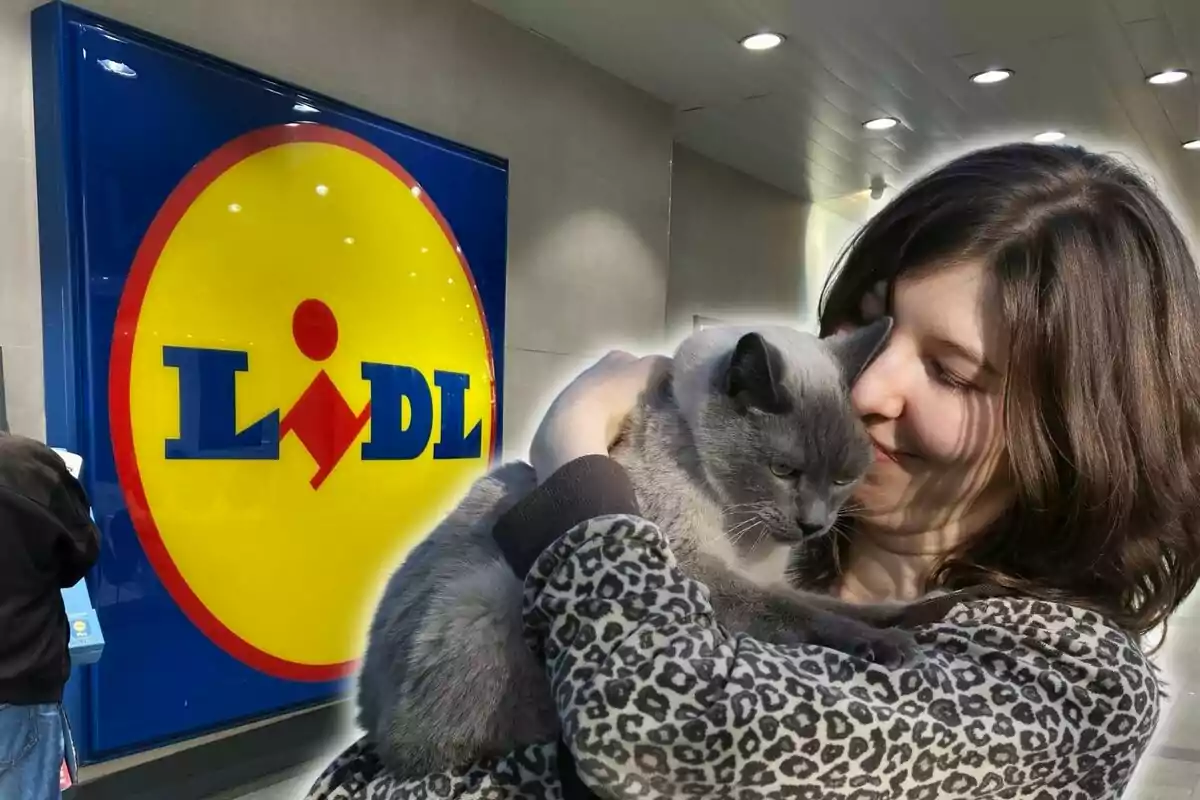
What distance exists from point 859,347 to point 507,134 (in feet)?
8.05

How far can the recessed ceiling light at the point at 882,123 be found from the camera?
4.02 m

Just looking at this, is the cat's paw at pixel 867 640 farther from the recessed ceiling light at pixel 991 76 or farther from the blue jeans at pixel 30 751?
the recessed ceiling light at pixel 991 76

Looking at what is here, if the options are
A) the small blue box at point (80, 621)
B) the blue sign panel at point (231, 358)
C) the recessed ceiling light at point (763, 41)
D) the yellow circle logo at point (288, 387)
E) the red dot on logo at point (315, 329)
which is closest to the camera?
the small blue box at point (80, 621)

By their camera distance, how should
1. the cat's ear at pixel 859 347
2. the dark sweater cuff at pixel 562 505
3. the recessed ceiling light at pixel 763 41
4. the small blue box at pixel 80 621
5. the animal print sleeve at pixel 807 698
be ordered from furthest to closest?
the recessed ceiling light at pixel 763 41
the small blue box at pixel 80 621
the cat's ear at pixel 859 347
the dark sweater cuff at pixel 562 505
the animal print sleeve at pixel 807 698

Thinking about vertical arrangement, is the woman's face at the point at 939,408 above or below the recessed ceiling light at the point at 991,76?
below

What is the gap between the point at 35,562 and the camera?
164cm

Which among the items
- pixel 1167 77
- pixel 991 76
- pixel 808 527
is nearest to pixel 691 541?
pixel 808 527

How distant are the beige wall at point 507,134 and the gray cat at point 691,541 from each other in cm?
145

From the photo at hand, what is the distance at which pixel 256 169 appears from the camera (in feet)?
7.51

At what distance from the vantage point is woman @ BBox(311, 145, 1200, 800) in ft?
2.27

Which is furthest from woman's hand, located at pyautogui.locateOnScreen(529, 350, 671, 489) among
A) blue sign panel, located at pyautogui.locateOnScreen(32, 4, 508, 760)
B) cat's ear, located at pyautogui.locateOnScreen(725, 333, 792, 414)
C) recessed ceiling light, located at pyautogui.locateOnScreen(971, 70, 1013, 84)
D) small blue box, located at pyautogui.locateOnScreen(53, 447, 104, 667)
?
recessed ceiling light, located at pyautogui.locateOnScreen(971, 70, 1013, 84)

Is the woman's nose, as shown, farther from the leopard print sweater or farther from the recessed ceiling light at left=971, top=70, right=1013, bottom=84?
the recessed ceiling light at left=971, top=70, right=1013, bottom=84

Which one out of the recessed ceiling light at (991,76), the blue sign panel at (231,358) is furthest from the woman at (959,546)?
the recessed ceiling light at (991,76)

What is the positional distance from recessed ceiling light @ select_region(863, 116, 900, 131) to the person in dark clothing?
349cm
